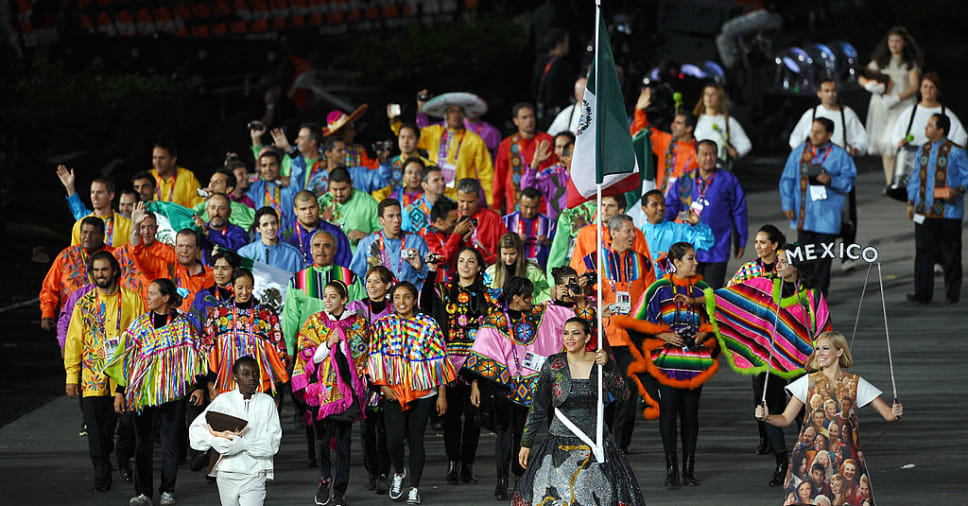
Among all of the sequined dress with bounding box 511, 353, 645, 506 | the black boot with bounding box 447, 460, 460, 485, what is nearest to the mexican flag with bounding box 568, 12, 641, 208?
the sequined dress with bounding box 511, 353, 645, 506

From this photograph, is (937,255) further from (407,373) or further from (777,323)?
(407,373)

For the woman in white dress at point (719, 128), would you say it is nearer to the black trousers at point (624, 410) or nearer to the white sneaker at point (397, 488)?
the black trousers at point (624, 410)

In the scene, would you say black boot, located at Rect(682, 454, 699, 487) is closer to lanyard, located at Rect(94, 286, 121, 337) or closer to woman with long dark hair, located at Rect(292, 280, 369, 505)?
woman with long dark hair, located at Rect(292, 280, 369, 505)

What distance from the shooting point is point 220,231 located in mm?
13828

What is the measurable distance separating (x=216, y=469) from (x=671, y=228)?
5.60 m

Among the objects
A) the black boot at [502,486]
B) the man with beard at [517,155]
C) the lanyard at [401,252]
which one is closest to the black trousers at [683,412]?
the black boot at [502,486]

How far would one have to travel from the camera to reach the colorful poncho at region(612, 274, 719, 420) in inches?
441

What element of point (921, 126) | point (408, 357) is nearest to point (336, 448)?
point (408, 357)

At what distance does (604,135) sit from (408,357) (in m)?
2.15

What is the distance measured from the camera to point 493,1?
31.3 metres

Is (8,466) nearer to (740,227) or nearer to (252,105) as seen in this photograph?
(740,227)

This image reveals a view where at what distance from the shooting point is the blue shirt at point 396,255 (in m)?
13.1

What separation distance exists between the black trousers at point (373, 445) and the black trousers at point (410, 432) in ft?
0.68

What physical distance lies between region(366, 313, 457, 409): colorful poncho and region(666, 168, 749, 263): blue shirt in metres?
4.51
